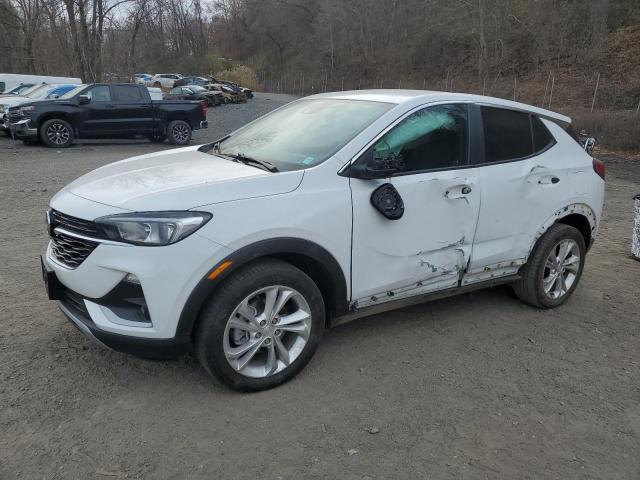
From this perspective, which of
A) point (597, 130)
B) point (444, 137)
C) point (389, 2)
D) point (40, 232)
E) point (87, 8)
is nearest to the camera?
point (444, 137)

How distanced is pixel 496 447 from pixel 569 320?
1.98 meters

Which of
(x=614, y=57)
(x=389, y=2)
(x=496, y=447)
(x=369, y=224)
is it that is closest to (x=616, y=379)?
(x=496, y=447)

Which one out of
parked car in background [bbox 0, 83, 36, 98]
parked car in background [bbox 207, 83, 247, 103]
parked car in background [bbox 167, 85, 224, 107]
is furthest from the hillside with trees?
parked car in background [bbox 0, 83, 36, 98]

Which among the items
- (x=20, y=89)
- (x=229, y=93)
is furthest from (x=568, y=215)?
(x=229, y=93)

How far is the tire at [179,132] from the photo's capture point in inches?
618

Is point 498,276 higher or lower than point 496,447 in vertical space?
higher

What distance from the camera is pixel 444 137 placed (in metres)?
3.81

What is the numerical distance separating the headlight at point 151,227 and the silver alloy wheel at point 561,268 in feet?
9.78

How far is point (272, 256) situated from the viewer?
316 cm

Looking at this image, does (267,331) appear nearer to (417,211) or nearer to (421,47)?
(417,211)

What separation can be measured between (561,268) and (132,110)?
13.2 metres

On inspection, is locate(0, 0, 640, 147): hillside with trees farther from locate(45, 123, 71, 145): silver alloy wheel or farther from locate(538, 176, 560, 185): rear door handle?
locate(538, 176, 560, 185): rear door handle

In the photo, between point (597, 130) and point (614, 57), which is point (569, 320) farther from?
point (614, 57)

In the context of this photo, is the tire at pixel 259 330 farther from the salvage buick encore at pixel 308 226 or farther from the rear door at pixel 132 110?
the rear door at pixel 132 110
